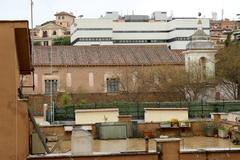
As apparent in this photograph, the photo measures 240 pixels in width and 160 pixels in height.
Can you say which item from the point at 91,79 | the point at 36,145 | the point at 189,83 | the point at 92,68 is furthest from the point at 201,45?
the point at 36,145

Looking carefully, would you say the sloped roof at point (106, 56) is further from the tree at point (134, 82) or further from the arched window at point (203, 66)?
the arched window at point (203, 66)

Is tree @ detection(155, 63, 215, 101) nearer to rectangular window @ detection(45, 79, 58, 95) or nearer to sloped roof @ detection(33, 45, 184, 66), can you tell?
sloped roof @ detection(33, 45, 184, 66)

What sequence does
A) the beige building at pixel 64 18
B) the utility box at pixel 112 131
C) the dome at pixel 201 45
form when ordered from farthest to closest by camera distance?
1. the beige building at pixel 64 18
2. the dome at pixel 201 45
3. the utility box at pixel 112 131

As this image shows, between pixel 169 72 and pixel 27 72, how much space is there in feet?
122

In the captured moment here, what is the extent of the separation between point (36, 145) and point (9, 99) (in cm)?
194

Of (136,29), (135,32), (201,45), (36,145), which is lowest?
(36,145)

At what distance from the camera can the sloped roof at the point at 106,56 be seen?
55.3m

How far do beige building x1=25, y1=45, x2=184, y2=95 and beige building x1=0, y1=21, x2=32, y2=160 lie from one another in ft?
130

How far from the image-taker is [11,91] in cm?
1277

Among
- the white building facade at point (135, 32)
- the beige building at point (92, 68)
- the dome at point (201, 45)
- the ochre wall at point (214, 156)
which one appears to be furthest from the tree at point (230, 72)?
the white building facade at point (135, 32)

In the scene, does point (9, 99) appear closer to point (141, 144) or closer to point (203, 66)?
point (141, 144)

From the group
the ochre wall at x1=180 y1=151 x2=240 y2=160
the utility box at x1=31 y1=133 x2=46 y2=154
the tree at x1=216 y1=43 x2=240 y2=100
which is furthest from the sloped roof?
the ochre wall at x1=180 y1=151 x2=240 y2=160

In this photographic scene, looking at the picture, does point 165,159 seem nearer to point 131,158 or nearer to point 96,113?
point 131,158

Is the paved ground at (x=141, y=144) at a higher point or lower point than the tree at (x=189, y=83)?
lower
